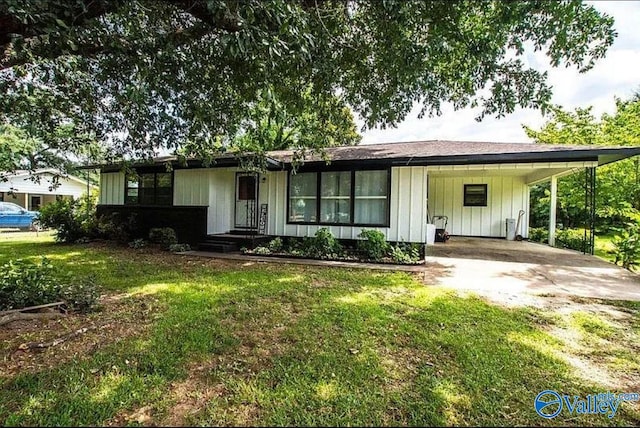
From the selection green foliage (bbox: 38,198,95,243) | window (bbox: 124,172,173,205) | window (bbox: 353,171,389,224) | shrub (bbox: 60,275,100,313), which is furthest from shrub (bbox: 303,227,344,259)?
green foliage (bbox: 38,198,95,243)

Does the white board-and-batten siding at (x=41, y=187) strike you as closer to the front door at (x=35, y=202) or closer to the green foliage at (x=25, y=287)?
the front door at (x=35, y=202)

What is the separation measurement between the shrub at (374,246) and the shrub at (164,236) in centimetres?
590

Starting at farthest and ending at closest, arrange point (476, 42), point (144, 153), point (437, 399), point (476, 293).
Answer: point (144, 153), point (476, 293), point (476, 42), point (437, 399)

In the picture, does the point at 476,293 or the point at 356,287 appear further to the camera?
the point at 356,287

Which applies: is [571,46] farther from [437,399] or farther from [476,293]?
[437,399]

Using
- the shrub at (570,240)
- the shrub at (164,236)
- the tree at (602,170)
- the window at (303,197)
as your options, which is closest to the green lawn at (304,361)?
the window at (303,197)

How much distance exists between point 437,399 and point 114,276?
6173mm

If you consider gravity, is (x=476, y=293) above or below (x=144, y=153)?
below

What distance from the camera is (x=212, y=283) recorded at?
565 centimetres

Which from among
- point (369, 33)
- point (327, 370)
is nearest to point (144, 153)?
point (369, 33)

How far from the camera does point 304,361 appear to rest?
2.88 metres

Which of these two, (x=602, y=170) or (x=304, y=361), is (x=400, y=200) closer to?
(x=304, y=361)

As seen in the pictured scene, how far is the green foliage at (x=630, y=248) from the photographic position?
7.20 meters

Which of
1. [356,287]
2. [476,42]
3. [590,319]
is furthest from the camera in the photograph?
[356,287]
